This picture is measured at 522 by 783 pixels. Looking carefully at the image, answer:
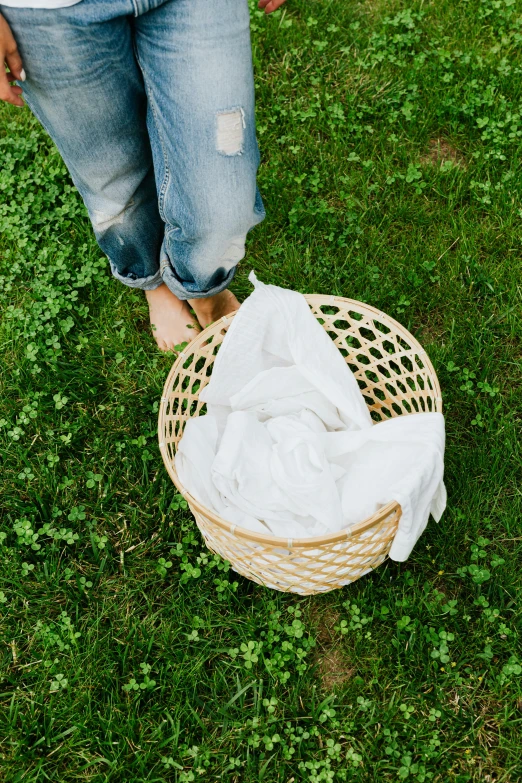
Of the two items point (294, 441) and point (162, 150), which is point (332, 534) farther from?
point (162, 150)

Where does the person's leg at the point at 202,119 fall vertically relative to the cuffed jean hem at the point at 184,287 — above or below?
above

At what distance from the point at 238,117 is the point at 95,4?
0.39 metres

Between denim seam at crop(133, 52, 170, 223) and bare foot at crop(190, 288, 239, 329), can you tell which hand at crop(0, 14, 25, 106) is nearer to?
denim seam at crop(133, 52, 170, 223)

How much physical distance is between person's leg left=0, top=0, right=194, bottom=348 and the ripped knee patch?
268mm

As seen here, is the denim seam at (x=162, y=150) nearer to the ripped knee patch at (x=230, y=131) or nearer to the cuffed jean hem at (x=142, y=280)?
the ripped knee patch at (x=230, y=131)

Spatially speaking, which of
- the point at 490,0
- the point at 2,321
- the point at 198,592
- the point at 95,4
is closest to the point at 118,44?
the point at 95,4

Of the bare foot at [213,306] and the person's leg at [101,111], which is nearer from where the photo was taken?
the person's leg at [101,111]

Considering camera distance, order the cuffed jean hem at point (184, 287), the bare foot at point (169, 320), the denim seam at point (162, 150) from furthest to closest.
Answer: the bare foot at point (169, 320), the cuffed jean hem at point (184, 287), the denim seam at point (162, 150)

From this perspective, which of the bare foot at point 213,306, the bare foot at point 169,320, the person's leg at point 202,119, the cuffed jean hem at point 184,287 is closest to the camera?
the person's leg at point 202,119

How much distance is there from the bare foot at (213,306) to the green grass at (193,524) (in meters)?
0.22

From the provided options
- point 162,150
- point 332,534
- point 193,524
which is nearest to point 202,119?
point 162,150

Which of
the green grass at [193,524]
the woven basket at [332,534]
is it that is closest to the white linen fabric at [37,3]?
the woven basket at [332,534]

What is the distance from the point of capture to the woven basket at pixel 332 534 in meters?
1.59

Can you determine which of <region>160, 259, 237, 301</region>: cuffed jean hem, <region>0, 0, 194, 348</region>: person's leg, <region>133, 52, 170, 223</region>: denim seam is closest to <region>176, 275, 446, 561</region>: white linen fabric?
<region>160, 259, 237, 301</region>: cuffed jean hem
